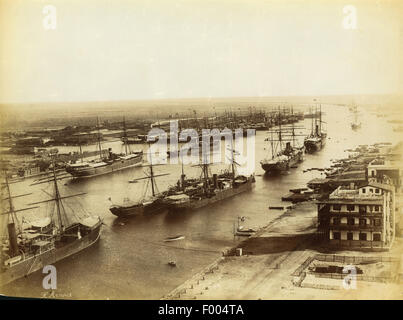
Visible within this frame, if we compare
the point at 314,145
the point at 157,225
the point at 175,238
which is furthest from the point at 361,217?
the point at 157,225

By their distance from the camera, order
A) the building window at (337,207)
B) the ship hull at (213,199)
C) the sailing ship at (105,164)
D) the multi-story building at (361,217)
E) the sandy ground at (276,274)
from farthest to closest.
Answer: the ship hull at (213,199) → the sailing ship at (105,164) → the building window at (337,207) → the multi-story building at (361,217) → the sandy ground at (276,274)

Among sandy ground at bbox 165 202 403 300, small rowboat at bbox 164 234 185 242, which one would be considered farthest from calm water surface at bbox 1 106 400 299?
sandy ground at bbox 165 202 403 300

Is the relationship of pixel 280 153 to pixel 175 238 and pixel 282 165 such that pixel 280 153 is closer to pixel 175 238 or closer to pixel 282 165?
pixel 282 165

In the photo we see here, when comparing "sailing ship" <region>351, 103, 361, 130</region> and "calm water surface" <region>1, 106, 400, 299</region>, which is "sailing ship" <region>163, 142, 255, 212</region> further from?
"sailing ship" <region>351, 103, 361, 130</region>

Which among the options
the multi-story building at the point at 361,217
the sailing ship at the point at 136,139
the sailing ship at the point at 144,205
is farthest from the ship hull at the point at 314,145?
the sailing ship at the point at 136,139

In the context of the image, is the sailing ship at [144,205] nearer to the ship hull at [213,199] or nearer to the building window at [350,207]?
the ship hull at [213,199]

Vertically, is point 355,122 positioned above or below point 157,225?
above
